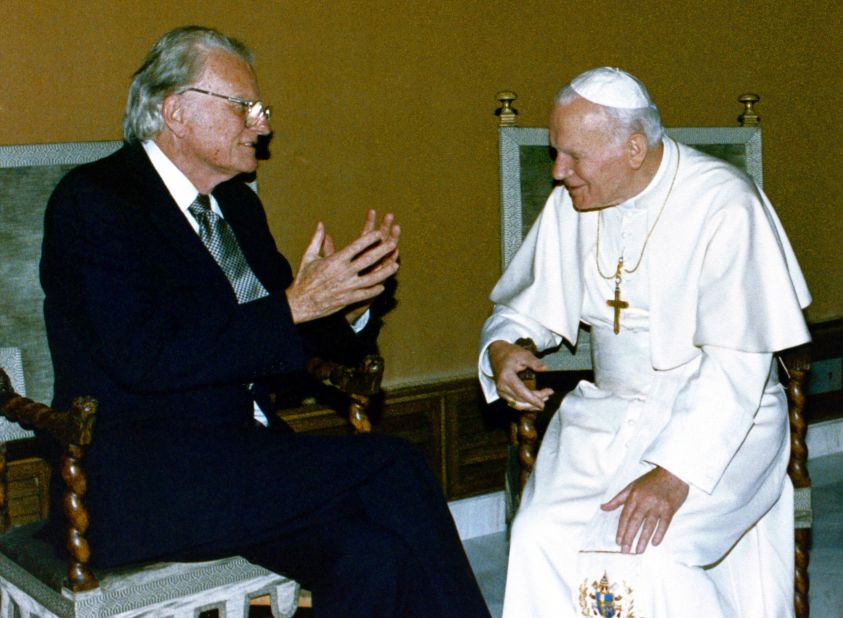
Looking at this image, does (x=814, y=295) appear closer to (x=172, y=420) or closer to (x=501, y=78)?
(x=501, y=78)

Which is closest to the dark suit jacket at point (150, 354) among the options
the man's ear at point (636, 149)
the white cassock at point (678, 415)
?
the white cassock at point (678, 415)

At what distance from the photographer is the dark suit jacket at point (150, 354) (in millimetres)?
2791

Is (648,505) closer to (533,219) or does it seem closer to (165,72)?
(533,219)

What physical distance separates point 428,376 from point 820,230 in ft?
7.46

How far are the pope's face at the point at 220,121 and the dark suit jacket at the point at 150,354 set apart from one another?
17 centimetres

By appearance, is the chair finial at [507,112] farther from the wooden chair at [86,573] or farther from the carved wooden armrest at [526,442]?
the wooden chair at [86,573]

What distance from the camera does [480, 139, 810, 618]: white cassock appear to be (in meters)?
2.85

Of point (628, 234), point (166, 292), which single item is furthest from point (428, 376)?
point (166, 292)

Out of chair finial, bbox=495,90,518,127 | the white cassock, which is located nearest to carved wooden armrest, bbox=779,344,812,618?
the white cassock

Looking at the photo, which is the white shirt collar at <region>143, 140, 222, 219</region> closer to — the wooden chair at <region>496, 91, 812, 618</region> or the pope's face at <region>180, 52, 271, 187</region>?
the pope's face at <region>180, 52, 271, 187</region>

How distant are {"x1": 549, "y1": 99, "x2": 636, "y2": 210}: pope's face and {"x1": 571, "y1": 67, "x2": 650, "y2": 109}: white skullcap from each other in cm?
3

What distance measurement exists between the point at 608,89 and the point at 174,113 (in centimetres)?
116

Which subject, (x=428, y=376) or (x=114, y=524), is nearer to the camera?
(x=114, y=524)

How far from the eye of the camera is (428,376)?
458cm
